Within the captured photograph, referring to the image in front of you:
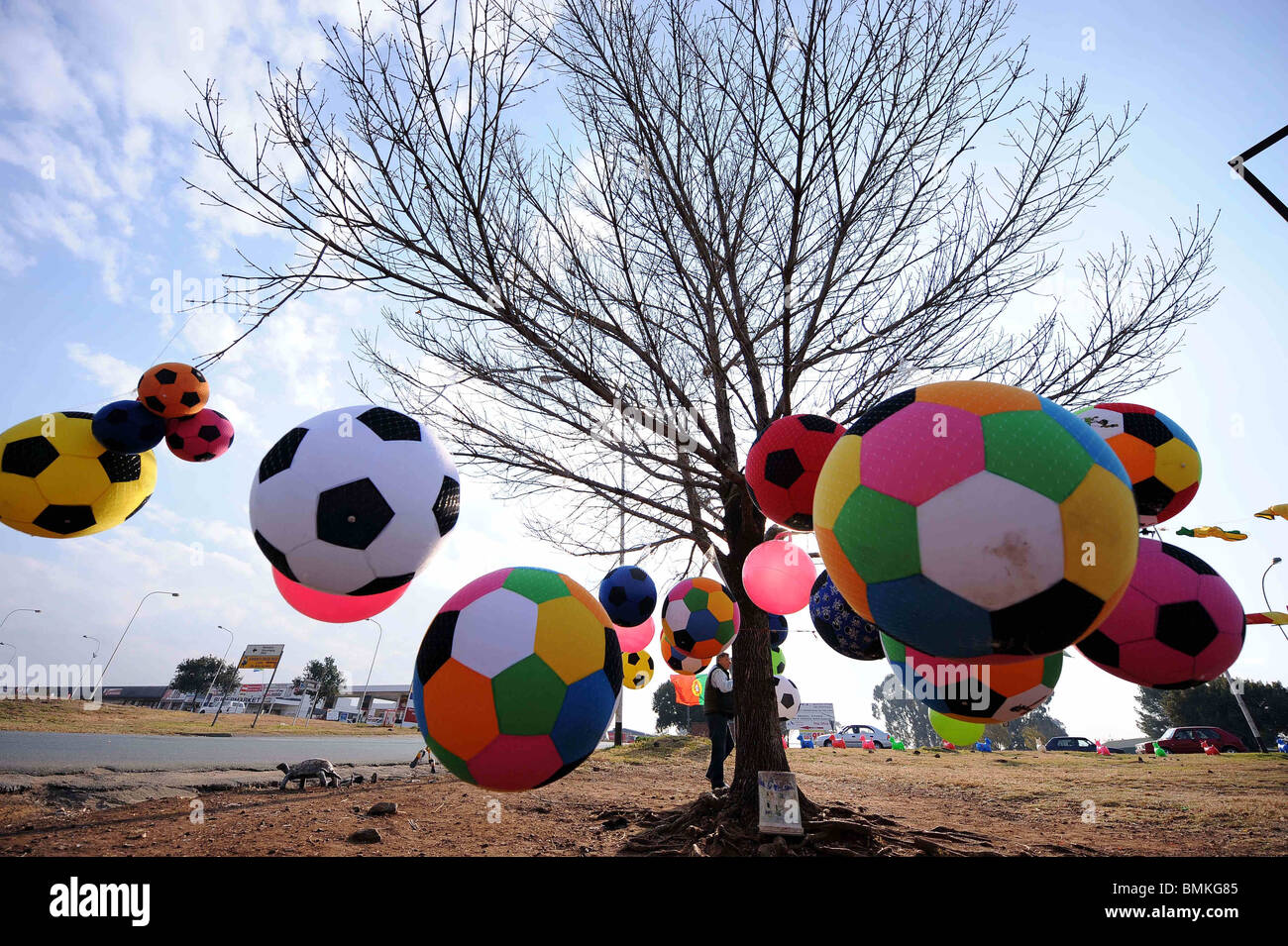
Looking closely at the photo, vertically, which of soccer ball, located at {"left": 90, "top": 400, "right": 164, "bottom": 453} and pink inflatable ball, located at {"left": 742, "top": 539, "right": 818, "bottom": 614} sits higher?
soccer ball, located at {"left": 90, "top": 400, "right": 164, "bottom": 453}

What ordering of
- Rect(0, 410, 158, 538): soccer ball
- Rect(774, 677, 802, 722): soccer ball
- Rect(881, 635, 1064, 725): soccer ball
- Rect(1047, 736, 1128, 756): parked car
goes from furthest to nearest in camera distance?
Rect(1047, 736, 1128, 756): parked car → Rect(774, 677, 802, 722): soccer ball → Rect(0, 410, 158, 538): soccer ball → Rect(881, 635, 1064, 725): soccer ball

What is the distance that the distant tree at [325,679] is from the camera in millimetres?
78512

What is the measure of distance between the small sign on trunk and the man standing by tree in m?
2.30

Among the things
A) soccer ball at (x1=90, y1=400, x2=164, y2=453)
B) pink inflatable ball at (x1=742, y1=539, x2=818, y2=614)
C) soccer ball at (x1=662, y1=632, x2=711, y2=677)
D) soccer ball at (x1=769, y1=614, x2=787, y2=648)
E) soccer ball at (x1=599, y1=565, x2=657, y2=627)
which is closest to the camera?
soccer ball at (x1=90, y1=400, x2=164, y2=453)

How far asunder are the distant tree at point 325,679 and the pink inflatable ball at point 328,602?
290ft

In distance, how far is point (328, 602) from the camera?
3564 millimetres

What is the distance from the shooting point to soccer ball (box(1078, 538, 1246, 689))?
257cm

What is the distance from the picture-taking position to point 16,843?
4.07 m

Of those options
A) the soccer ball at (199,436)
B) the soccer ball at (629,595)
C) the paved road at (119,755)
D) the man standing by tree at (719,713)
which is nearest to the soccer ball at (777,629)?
the man standing by tree at (719,713)

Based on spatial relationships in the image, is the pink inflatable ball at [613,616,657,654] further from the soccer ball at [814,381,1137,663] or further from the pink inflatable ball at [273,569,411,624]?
the soccer ball at [814,381,1137,663]

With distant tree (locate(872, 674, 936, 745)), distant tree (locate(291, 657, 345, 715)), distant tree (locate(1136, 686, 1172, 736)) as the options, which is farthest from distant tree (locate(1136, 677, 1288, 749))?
distant tree (locate(291, 657, 345, 715))

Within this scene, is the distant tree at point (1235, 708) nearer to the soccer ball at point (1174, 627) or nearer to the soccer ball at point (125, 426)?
the soccer ball at point (1174, 627)
